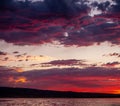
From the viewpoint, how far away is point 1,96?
562ft

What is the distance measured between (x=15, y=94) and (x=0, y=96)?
33.8 feet

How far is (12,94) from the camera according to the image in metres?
179

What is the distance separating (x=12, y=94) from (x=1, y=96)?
8.49m

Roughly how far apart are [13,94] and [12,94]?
66cm

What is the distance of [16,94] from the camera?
17888 cm

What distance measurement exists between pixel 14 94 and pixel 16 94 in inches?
38.7

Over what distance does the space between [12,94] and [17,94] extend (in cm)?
258

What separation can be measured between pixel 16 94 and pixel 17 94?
3.52 ft

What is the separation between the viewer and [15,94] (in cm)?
17862

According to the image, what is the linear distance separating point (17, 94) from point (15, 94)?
1.51 meters

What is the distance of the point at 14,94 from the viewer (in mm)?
178625

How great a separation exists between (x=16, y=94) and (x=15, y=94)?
52cm

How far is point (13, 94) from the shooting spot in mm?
179250
